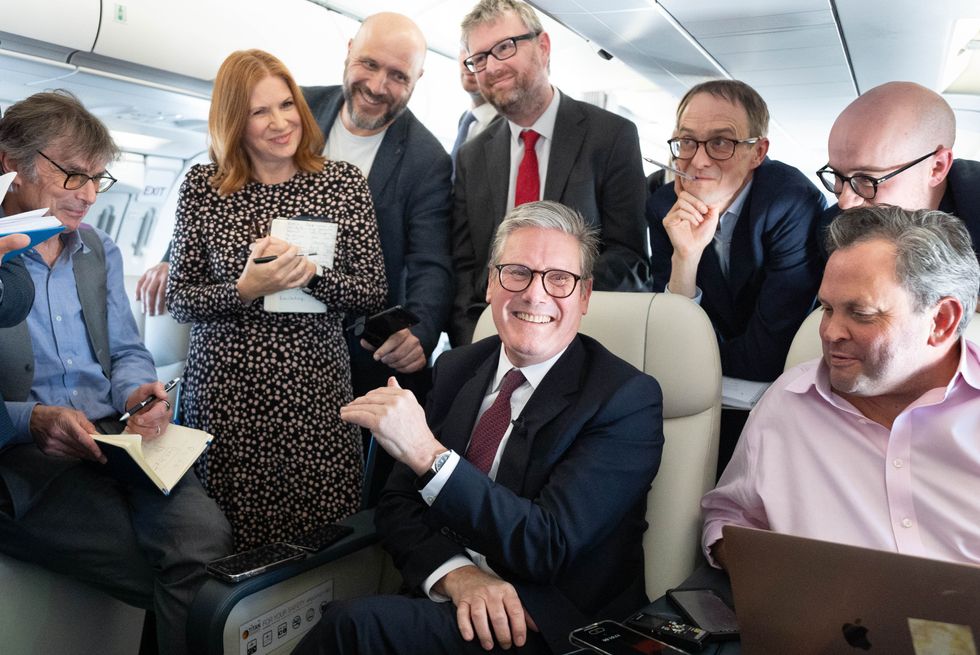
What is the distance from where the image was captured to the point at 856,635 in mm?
1215

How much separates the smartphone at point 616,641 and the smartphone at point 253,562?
741mm

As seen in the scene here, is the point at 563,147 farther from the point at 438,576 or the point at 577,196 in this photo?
the point at 438,576

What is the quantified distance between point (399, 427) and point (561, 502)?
1.29 feet

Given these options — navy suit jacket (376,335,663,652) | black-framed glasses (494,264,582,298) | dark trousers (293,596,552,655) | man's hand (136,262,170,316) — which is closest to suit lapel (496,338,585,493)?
navy suit jacket (376,335,663,652)

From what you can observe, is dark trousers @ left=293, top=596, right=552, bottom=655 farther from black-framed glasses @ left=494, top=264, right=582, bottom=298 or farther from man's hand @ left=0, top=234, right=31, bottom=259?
man's hand @ left=0, top=234, right=31, bottom=259

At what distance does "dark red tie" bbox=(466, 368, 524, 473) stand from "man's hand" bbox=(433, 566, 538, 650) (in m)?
0.30

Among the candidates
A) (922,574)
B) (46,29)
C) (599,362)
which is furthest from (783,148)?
(922,574)

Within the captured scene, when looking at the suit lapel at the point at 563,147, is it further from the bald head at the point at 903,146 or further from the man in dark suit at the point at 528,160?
the bald head at the point at 903,146

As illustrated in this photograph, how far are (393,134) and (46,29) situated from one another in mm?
2212

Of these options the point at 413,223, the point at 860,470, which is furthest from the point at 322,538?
the point at 413,223

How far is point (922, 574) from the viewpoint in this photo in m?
1.13

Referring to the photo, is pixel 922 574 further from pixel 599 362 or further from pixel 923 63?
pixel 923 63

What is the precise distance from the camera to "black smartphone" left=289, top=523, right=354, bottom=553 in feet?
6.67

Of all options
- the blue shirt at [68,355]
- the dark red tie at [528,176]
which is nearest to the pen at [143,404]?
the blue shirt at [68,355]
